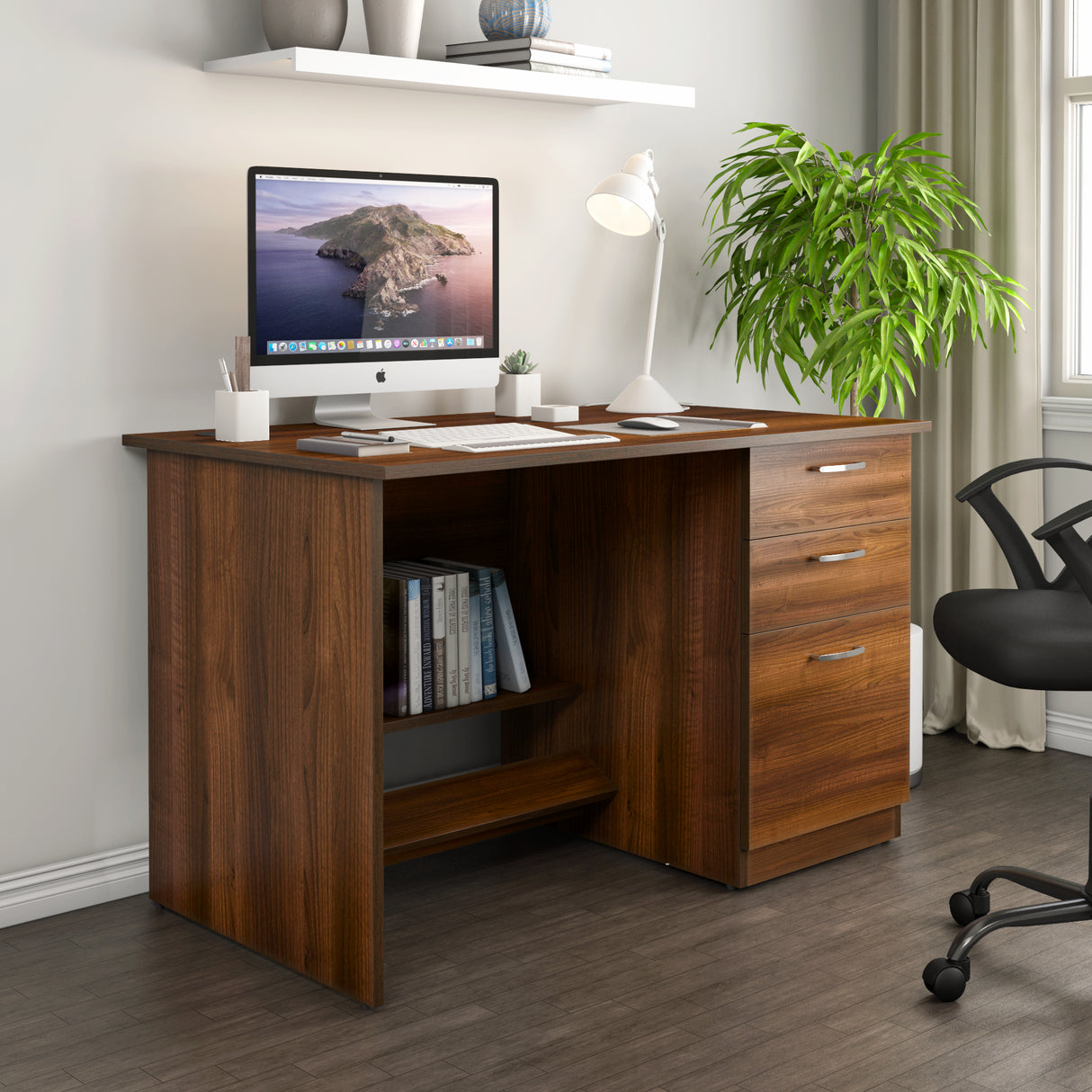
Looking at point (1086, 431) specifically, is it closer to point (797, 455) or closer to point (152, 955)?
point (797, 455)

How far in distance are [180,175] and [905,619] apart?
5.48 ft

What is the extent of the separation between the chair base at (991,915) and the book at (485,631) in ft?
3.13

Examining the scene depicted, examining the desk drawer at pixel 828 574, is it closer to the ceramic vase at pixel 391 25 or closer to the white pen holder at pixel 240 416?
the white pen holder at pixel 240 416

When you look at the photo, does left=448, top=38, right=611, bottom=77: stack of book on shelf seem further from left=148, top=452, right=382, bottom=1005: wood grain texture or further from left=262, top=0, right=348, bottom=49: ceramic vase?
left=148, top=452, right=382, bottom=1005: wood grain texture

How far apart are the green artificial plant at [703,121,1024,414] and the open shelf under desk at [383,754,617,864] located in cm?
108

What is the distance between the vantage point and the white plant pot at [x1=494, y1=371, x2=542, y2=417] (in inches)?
114

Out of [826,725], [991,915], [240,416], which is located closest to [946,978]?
[991,915]

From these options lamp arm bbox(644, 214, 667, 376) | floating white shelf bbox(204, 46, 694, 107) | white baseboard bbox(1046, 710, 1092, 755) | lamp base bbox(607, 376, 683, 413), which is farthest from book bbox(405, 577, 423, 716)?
white baseboard bbox(1046, 710, 1092, 755)

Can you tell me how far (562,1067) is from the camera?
78.3 inches

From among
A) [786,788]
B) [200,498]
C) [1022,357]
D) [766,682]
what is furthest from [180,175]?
[1022,357]

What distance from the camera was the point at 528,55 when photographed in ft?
9.16

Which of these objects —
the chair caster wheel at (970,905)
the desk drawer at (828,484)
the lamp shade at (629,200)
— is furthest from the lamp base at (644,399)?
the chair caster wheel at (970,905)

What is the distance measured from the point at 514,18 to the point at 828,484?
114 centimetres

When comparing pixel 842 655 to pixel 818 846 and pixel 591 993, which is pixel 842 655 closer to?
pixel 818 846
